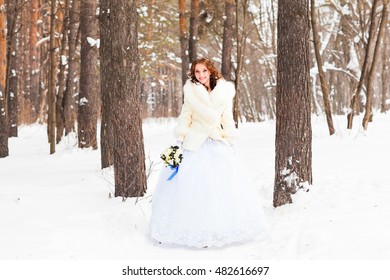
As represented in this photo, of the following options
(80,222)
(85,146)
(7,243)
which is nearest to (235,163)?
(80,222)

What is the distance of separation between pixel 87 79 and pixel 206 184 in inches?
282

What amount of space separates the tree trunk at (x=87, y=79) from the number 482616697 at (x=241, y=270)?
7.71m

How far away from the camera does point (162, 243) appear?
5.00m

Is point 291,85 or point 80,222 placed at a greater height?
point 291,85

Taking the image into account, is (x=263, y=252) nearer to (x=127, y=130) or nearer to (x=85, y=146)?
(x=127, y=130)

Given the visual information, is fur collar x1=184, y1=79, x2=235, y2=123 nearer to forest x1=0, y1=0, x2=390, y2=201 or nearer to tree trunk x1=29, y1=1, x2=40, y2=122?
forest x1=0, y1=0, x2=390, y2=201

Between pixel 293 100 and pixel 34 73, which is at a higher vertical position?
pixel 34 73

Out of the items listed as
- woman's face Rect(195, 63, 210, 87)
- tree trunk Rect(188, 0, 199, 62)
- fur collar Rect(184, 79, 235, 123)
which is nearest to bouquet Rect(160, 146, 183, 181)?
fur collar Rect(184, 79, 235, 123)

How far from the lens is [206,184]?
16.0 ft

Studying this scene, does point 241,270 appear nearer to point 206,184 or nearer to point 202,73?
point 206,184

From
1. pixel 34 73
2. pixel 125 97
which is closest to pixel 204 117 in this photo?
pixel 125 97

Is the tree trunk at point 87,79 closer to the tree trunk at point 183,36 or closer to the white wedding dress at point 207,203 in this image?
the tree trunk at point 183,36

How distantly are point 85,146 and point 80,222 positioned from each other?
6.13 metres

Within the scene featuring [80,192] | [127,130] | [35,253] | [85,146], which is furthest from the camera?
[85,146]
